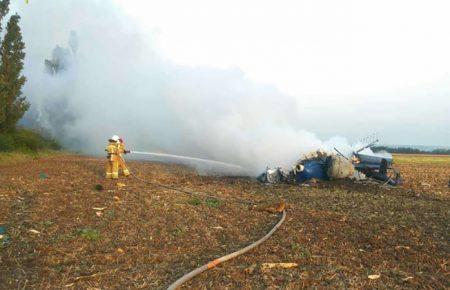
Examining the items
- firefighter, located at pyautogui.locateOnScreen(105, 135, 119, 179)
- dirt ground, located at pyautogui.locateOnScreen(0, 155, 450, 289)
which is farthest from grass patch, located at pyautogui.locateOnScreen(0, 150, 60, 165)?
dirt ground, located at pyautogui.locateOnScreen(0, 155, 450, 289)

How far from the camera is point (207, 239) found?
31.3 ft

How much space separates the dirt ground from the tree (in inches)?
624

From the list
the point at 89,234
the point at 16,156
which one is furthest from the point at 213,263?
the point at 16,156

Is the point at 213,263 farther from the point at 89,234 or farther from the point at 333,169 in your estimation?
the point at 333,169

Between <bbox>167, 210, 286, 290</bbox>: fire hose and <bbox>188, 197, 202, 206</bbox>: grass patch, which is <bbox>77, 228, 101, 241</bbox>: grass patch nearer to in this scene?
<bbox>167, 210, 286, 290</bbox>: fire hose

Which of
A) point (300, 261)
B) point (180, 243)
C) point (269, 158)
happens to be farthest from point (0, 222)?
point (269, 158)

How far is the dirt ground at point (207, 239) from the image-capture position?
22.9 ft

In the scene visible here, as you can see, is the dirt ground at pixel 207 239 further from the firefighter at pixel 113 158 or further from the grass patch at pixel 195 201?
the firefighter at pixel 113 158

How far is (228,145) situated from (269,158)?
10.0 feet

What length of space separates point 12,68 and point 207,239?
26.3m

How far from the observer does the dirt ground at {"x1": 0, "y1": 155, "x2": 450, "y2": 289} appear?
698 cm

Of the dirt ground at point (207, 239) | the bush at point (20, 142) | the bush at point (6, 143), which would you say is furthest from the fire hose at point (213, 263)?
the bush at point (20, 142)

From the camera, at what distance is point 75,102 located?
137 feet

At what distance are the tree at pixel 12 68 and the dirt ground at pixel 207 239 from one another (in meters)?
15.9
